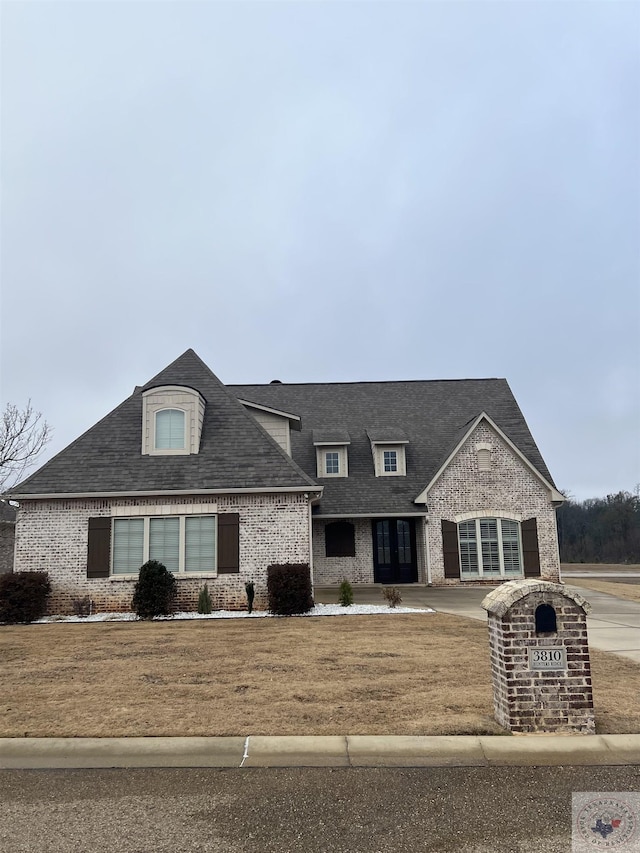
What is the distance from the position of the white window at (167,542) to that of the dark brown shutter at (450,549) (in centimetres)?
923

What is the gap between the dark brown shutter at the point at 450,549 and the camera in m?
21.3

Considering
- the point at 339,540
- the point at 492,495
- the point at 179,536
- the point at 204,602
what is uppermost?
the point at 492,495

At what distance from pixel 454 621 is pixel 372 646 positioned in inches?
141


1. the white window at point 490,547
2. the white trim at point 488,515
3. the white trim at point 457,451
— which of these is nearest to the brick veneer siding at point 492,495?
the white trim at point 488,515

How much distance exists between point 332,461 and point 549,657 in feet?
59.2

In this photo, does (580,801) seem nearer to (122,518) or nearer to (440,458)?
(122,518)

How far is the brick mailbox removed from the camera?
227 inches

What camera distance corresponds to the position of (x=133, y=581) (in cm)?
1547

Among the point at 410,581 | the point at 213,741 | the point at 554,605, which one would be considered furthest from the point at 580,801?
the point at 410,581

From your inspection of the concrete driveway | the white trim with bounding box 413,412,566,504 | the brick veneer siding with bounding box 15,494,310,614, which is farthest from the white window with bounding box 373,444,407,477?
the brick veneer siding with bounding box 15,494,310,614

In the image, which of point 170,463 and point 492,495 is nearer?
point 170,463

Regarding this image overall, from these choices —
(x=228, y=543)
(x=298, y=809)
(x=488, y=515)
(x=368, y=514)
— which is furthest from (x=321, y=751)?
(x=488, y=515)

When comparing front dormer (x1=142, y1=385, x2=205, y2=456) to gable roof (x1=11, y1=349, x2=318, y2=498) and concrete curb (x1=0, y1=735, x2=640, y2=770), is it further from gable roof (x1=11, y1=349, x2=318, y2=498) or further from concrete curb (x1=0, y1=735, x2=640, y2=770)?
concrete curb (x1=0, y1=735, x2=640, y2=770)

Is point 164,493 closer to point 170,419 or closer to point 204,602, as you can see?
point 170,419
